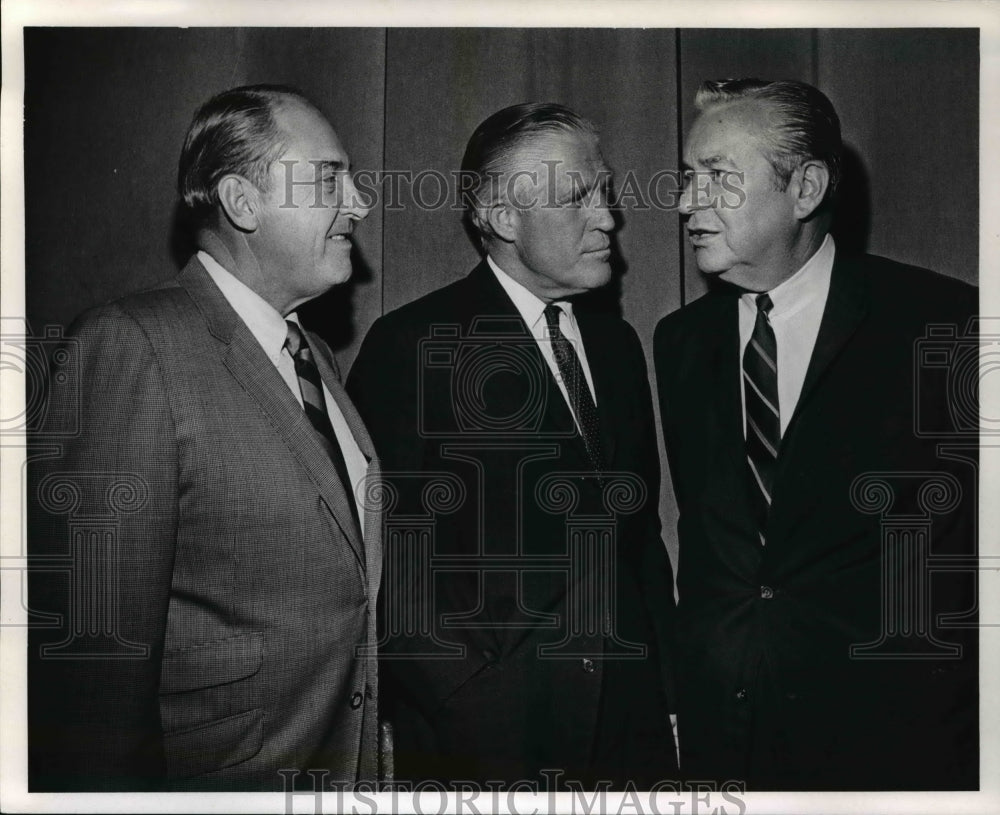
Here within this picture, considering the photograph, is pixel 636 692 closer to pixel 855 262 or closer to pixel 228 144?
pixel 855 262

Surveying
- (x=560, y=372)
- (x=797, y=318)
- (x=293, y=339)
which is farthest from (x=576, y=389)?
(x=293, y=339)

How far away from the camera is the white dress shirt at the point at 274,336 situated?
2109 mm

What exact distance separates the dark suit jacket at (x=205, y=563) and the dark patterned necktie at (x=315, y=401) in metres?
0.02

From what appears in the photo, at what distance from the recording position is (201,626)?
206 cm

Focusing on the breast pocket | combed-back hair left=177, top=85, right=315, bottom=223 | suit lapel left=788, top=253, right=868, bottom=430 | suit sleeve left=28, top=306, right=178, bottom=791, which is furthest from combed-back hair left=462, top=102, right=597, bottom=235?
the breast pocket

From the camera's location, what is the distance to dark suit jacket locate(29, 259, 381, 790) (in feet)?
6.71

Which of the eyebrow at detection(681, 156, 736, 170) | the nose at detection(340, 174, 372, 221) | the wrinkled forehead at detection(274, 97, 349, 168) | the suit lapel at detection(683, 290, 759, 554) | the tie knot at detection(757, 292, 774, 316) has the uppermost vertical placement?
the wrinkled forehead at detection(274, 97, 349, 168)

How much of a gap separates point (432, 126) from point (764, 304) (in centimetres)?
81

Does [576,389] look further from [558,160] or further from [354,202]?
[354,202]

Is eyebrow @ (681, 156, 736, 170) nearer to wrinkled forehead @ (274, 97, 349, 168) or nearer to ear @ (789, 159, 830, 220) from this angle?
ear @ (789, 159, 830, 220)

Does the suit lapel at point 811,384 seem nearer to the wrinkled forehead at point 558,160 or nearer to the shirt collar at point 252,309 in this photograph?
the wrinkled forehead at point 558,160

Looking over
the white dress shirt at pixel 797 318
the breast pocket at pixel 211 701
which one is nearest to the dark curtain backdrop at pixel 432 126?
the white dress shirt at pixel 797 318

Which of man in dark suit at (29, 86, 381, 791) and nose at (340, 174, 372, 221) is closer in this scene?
man in dark suit at (29, 86, 381, 791)

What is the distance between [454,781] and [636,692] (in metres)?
0.43
